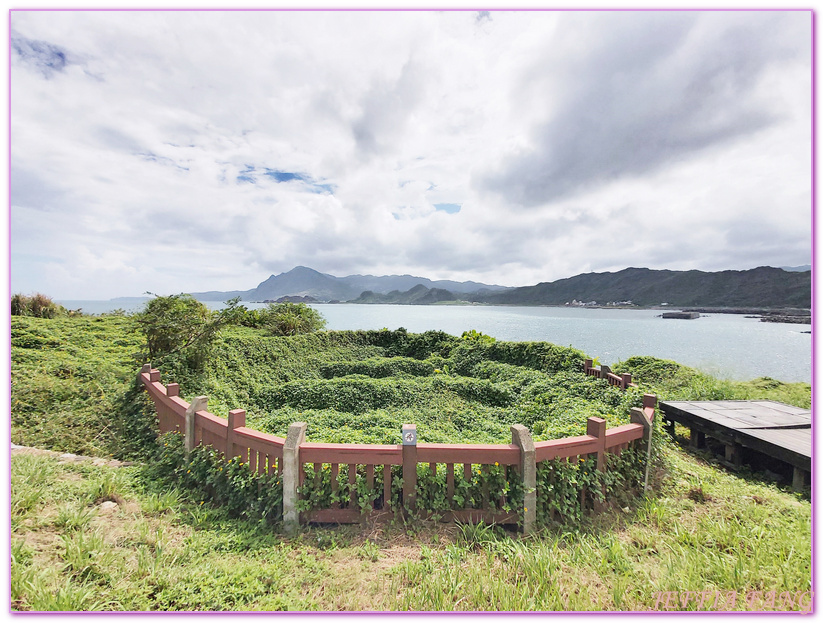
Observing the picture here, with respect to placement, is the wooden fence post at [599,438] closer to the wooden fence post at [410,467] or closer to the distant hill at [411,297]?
the wooden fence post at [410,467]

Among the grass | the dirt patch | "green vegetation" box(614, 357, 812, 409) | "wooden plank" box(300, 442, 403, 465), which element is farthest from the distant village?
the dirt patch

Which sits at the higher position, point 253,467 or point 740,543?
point 253,467

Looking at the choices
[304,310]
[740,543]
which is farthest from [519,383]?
[304,310]

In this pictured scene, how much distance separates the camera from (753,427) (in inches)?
165

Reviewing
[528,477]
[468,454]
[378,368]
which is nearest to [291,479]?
[468,454]

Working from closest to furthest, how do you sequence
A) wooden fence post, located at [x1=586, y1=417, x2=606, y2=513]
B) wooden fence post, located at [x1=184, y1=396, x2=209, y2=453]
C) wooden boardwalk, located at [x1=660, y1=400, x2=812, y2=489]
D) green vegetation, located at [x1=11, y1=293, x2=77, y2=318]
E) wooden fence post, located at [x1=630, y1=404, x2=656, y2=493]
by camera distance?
wooden fence post, located at [x1=586, y1=417, x2=606, y2=513] → wooden fence post, located at [x1=630, y1=404, x2=656, y2=493] → wooden fence post, located at [x1=184, y1=396, x2=209, y2=453] → wooden boardwalk, located at [x1=660, y1=400, x2=812, y2=489] → green vegetation, located at [x1=11, y1=293, x2=77, y2=318]

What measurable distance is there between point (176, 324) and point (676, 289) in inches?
2421

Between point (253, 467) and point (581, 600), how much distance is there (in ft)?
8.24

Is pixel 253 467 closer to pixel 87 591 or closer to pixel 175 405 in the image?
pixel 87 591

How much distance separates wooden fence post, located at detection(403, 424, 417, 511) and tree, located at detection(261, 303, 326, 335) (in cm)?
1074

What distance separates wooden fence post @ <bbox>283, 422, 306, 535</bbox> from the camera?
2.62 metres

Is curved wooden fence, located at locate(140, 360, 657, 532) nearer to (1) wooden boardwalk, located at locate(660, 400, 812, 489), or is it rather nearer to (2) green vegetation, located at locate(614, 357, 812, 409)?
(1) wooden boardwalk, located at locate(660, 400, 812, 489)

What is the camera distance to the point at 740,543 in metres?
2.39

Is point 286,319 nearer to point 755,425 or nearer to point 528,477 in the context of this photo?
point 528,477
